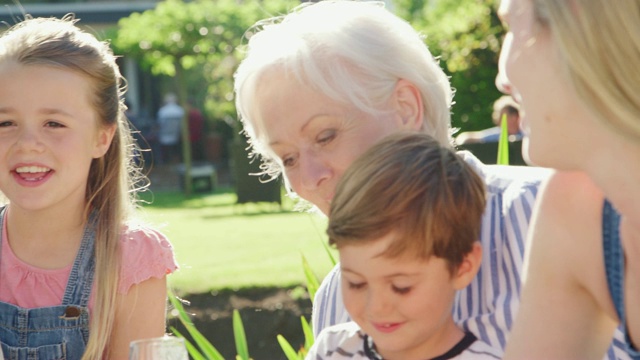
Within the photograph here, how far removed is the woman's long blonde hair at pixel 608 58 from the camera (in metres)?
1.52

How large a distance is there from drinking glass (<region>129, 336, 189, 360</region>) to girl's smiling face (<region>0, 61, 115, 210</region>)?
4.45ft

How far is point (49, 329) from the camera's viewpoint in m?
2.88

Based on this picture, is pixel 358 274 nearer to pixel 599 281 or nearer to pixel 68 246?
pixel 599 281

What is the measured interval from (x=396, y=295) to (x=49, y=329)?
1.26m

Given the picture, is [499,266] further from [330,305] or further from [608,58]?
[608,58]

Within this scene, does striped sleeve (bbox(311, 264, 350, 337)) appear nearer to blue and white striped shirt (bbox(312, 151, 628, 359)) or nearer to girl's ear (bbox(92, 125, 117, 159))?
blue and white striped shirt (bbox(312, 151, 628, 359))

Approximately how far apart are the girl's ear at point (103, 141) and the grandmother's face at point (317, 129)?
783 mm

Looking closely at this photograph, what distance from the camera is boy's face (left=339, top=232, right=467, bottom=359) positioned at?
195 cm

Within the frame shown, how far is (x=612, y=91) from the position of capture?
153 centimetres

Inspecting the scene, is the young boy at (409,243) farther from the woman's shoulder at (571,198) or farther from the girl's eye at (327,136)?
the girl's eye at (327,136)

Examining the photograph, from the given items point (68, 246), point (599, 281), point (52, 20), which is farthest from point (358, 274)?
point (52, 20)

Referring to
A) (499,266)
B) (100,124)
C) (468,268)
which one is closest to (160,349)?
(468,268)

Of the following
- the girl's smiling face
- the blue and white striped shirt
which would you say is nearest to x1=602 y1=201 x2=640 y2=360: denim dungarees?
the blue and white striped shirt

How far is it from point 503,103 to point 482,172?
866 centimetres
